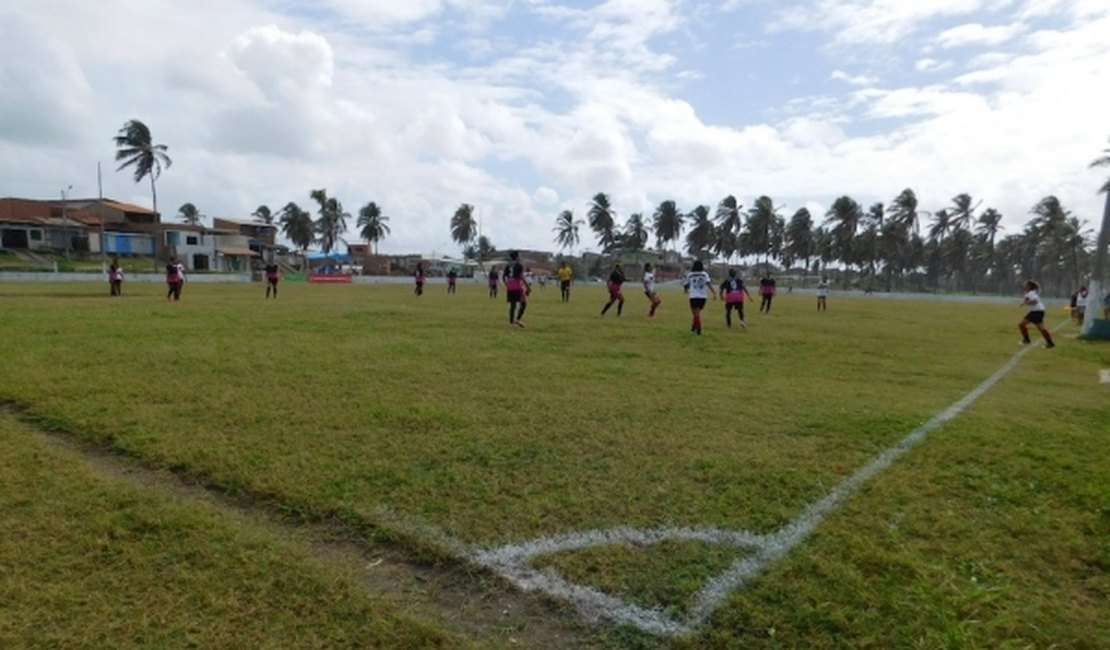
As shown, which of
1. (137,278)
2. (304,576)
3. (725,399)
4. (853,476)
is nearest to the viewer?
(304,576)

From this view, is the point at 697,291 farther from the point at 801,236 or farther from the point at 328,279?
the point at 801,236

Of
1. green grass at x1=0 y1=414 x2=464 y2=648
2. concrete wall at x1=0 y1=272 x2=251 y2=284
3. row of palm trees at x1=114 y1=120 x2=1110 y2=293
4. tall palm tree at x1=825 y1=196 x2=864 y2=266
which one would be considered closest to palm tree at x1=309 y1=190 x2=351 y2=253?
row of palm trees at x1=114 y1=120 x2=1110 y2=293

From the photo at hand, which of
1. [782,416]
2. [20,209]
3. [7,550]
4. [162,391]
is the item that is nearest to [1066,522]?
[782,416]

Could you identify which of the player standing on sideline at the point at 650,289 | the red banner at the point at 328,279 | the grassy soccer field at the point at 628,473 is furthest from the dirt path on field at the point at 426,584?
the red banner at the point at 328,279

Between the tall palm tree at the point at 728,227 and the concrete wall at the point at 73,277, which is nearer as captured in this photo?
the concrete wall at the point at 73,277

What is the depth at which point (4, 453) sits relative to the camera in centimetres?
499

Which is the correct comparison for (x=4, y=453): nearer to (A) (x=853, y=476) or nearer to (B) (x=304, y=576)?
(B) (x=304, y=576)

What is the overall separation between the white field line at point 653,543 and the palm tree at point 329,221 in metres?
103

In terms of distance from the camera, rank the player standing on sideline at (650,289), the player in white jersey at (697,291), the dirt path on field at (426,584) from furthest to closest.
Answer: the player standing on sideline at (650,289) < the player in white jersey at (697,291) < the dirt path on field at (426,584)

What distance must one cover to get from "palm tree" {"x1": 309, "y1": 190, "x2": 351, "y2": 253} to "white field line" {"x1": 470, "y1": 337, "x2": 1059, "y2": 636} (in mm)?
103315

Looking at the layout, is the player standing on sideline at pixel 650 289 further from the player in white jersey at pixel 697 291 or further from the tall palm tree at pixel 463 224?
the tall palm tree at pixel 463 224

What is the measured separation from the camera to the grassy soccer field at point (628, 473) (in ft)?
10.1

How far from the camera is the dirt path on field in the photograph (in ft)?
9.57

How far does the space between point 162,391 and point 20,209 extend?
83700 mm
